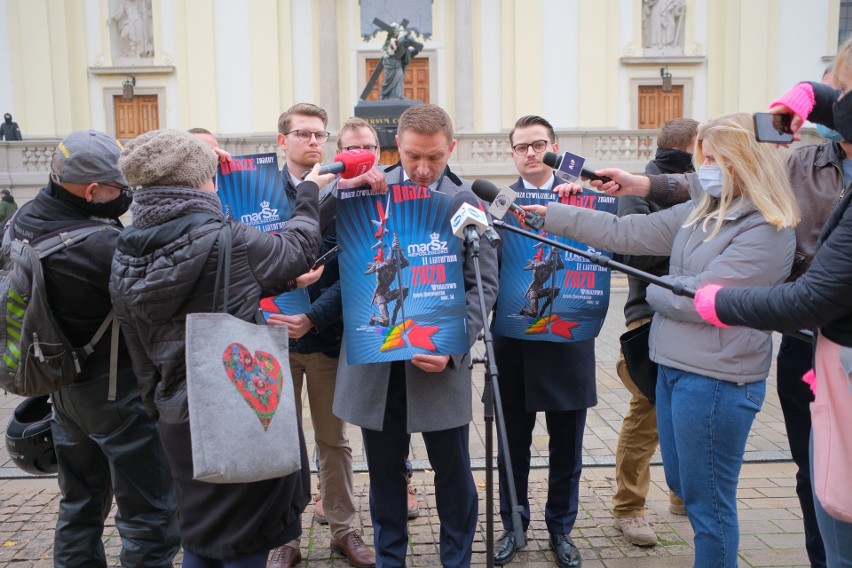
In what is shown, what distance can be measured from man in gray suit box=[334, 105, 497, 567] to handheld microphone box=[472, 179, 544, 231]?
11 cm

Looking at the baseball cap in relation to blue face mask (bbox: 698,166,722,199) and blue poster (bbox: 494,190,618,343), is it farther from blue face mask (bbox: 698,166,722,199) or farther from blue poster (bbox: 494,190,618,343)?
blue face mask (bbox: 698,166,722,199)

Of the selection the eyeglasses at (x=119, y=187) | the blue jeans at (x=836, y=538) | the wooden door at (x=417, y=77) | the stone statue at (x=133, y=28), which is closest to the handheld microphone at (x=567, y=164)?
the blue jeans at (x=836, y=538)

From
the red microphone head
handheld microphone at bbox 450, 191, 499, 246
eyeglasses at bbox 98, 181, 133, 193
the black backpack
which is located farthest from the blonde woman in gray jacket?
the black backpack

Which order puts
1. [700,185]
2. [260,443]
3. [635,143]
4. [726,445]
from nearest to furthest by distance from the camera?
1. [260,443]
2. [726,445]
3. [700,185]
4. [635,143]

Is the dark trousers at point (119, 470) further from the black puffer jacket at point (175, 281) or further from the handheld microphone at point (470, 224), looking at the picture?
the handheld microphone at point (470, 224)

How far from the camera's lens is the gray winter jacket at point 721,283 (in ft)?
9.51

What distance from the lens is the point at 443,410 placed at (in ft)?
11.1

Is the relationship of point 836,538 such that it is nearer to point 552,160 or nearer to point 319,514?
point 552,160

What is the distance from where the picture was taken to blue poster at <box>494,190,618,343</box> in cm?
384

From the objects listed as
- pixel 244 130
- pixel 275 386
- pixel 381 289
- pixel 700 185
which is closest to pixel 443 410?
pixel 381 289

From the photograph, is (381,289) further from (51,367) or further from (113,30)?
(113,30)

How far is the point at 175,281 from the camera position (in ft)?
8.60

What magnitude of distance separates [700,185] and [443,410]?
4.82 feet

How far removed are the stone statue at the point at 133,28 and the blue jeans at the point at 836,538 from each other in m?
25.5
